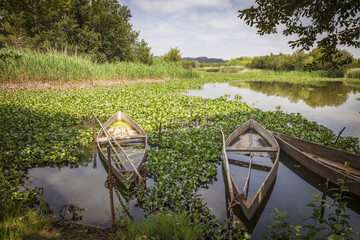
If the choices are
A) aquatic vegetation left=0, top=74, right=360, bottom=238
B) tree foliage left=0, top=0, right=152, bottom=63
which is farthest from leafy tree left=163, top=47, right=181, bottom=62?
aquatic vegetation left=0, top=74, right=360, bottom=238

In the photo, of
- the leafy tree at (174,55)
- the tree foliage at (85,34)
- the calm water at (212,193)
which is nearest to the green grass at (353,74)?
the leafy tree at (174,55)

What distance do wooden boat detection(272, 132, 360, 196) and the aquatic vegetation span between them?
121cm

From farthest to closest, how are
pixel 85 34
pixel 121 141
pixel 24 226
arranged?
1. pixel 85 34
2. pixel 121 141
3. pixel 24 226

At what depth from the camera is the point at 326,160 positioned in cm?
539

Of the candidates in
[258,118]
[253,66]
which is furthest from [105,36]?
[253,66]

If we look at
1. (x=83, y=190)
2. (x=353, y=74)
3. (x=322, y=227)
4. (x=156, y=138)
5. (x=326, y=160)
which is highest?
(x=353, y=74)

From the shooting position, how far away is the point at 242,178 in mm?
4836

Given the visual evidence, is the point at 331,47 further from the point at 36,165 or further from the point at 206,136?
the point at 36,165

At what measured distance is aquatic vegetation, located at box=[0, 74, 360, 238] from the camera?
3949 mm

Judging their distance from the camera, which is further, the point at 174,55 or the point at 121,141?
the point at 174,55

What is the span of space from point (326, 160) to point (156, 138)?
201 inches

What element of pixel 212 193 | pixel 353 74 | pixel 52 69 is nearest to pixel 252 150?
pixel 212 193

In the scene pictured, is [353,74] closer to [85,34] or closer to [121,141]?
[85,34]

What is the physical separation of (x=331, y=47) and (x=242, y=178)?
337cm
